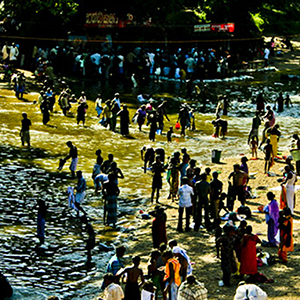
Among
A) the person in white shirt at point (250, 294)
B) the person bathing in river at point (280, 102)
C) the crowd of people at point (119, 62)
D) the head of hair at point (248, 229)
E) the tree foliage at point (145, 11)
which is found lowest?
the person in white shirt at point (250, 294)

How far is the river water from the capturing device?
48.5 ft

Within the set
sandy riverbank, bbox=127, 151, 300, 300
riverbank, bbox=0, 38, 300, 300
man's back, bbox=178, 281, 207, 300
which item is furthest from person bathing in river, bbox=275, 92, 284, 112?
man's back, bbox=178, 281, 207, 300

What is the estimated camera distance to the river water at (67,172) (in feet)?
48.5

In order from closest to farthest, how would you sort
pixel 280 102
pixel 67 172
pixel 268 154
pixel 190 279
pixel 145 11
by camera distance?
pixel 190 279 → pixel 268 154 → pixel 67 172 → pixel 280 102 → pixel 145 11

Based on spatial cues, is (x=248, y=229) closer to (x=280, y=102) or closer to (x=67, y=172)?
(x=67, y=172)

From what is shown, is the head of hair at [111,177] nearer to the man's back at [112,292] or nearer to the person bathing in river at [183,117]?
the man's back at [112,292]

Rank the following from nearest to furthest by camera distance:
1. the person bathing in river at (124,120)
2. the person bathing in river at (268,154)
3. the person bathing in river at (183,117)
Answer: the person bathing in river at (268,154) → the person bathing in river at (124,120) → the person bathing in river at (183,117)

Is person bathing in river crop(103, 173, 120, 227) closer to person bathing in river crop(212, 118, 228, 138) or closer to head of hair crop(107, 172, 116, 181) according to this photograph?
head of hair crop(107, 172, 116, 181)

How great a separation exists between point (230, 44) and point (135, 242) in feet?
110

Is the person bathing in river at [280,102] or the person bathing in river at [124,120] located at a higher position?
the person bathing in river at [280,102]

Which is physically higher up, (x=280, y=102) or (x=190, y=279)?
(x=280, y=102)

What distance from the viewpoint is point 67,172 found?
73.8 ft

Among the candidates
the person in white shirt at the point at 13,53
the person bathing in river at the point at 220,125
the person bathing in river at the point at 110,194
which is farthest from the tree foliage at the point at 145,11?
the person bathing in river at the point at 110,194

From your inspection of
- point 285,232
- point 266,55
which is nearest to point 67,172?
point 285,232
